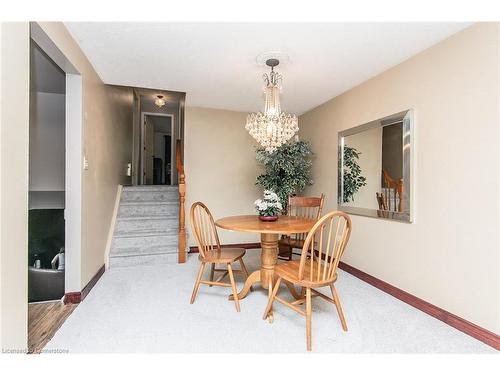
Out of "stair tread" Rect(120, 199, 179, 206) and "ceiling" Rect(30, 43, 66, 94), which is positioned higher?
"ceiling" Rect(30, 43, 66, 94)

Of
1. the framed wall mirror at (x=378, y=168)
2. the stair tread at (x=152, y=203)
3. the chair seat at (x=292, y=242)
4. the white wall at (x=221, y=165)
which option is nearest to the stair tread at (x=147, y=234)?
the white wall at (x=221, y=165)

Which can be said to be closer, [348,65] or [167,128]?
[348,65]

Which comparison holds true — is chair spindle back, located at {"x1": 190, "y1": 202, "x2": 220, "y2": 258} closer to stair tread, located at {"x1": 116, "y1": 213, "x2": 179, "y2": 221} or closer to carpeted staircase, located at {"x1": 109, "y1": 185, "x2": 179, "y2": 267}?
carpeted staircase, located at {"x1": 109, "y1": 185, "x2": 179, "y2": 267}

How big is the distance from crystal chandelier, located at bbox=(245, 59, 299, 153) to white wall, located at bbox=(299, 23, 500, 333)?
1.08 m

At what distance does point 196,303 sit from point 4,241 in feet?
4.87

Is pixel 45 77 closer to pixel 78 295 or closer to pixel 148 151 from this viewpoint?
pixel 78 295

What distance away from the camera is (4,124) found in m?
1.22

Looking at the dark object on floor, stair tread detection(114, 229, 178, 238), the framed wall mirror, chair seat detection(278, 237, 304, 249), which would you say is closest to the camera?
the framed wall mirror

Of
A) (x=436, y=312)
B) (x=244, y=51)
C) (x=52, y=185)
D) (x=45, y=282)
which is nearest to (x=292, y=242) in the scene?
(x=436, y=312)

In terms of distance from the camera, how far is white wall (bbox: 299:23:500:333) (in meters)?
1.74

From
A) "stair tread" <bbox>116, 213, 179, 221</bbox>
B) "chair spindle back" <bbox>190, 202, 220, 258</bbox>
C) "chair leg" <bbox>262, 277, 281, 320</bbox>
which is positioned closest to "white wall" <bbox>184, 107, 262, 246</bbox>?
"stair tread" <bbox>116, 213, 179, 221</bbox>

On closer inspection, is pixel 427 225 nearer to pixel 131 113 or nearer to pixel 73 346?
pixel 73 346

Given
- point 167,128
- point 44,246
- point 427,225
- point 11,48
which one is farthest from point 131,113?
point 427,225

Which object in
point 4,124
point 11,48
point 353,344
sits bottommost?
point 353,344
